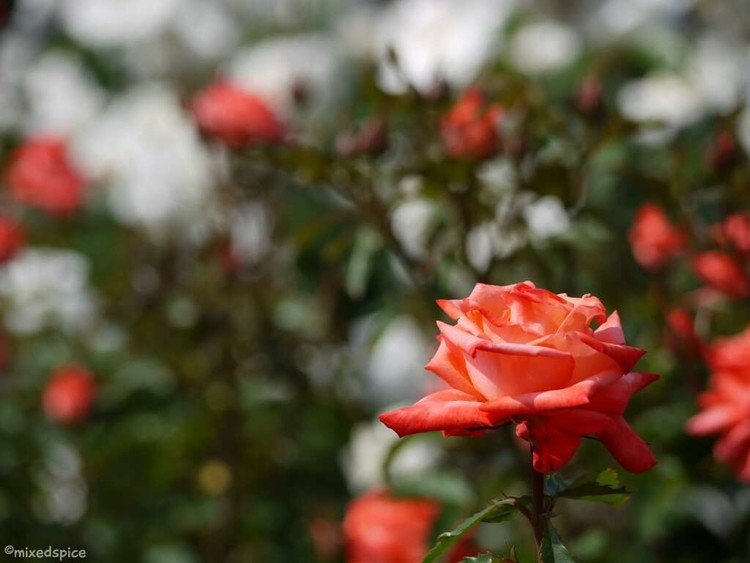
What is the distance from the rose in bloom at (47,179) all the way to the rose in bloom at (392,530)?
1.07 metres

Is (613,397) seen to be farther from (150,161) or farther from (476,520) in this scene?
(150,161)

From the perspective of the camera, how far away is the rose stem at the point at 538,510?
1.72 ft

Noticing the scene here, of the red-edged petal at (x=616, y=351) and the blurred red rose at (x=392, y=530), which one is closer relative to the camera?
the red-edged petal at (x=616, y=351)

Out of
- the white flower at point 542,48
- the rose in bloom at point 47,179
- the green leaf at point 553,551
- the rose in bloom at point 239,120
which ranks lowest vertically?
the green leaf at point 553,551

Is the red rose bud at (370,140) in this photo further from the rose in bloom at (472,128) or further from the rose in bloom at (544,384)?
the rose in bloom at (544,384)

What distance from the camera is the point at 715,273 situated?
43.0 inches

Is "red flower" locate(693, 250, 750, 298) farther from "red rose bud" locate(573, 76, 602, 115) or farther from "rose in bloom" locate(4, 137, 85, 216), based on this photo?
"rose in bloom" locate(4, 137, 85, 216)

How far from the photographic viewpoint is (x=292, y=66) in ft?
7.94

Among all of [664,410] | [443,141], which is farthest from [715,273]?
[443,141]

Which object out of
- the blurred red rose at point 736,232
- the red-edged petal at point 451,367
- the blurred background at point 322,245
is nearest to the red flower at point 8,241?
the blurred background at point 322,245

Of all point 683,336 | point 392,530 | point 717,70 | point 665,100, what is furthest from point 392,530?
point 717,70

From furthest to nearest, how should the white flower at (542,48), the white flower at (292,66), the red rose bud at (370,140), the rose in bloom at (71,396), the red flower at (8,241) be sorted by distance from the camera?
the white flower at (292,66), the white flower at (542,48), the red flower at (8,241), the rose in bloom at (71,396), the red rose bud at (370,140)

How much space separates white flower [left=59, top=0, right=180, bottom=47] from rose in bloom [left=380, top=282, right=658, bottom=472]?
91.6 inches

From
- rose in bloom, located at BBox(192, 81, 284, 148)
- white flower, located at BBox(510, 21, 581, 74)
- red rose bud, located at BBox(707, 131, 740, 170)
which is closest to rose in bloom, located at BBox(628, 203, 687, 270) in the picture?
red rose bud, located at BBox(707, 131, 740, 170)
